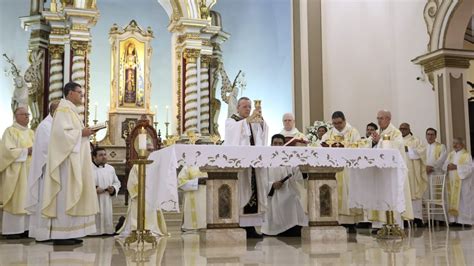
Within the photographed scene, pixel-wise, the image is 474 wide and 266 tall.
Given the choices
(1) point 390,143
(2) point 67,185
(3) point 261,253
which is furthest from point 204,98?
(3) point 261,253

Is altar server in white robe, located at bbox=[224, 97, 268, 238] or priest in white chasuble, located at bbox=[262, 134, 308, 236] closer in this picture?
altar server in white robe, located at bbox=[224, 97, 268, 238]

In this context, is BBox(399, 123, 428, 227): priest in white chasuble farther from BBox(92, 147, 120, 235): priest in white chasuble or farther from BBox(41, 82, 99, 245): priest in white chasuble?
BBox(41, 82, 99, 245): priest in white chasuble

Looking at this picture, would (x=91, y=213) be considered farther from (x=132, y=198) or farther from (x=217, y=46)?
(x=217, y=46)

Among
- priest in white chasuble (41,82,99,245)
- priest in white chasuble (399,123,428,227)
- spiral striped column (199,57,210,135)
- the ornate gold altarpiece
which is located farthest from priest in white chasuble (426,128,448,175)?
priest in white chasuble (41,82,99,245)

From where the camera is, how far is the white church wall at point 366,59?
40.7 ft

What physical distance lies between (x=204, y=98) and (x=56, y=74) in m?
2.99

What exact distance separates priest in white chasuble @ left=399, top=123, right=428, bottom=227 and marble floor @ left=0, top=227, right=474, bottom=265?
10.0ft

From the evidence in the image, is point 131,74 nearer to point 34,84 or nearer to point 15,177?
point 34,84

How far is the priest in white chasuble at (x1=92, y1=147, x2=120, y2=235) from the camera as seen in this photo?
8703 mm

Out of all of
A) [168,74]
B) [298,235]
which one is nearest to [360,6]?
[168,74]

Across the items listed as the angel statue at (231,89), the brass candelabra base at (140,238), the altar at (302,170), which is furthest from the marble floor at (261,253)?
the angel statue at (231,89)

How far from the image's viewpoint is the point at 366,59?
41.8ft

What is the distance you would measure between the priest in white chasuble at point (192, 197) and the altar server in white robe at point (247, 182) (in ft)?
5.15

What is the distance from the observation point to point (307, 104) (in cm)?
1262
